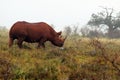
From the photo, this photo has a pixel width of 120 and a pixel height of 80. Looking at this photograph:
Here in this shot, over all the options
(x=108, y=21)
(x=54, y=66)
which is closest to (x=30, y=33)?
(x=54, y=66)

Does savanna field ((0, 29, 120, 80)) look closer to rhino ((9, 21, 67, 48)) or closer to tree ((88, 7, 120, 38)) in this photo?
rhino ((9, 21, 67, 48))

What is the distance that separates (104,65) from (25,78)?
11.0ft

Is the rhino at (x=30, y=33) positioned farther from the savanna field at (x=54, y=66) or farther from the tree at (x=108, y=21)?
the tree at (x=108, y=21)

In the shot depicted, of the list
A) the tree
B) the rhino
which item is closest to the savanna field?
the rhino

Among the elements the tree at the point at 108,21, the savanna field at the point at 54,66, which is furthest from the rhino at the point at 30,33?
the tree at the point at 108,21

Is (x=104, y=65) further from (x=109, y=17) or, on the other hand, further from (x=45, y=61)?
(x=109, y=17)

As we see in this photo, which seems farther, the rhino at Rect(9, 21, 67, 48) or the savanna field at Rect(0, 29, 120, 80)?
the rhino at Rect(9, 21, 67, 48)

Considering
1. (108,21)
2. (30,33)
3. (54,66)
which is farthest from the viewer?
(108,21)

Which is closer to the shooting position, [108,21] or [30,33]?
[30,33]

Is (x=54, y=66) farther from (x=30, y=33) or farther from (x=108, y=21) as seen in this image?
(x=108, y=21)

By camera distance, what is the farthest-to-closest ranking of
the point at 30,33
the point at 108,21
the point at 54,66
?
1. the point at 108,21
2. the point at 30,33
3. the point at 54,66

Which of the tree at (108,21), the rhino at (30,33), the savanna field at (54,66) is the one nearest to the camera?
the savanna field at (54,66)

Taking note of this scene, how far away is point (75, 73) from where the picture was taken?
11.9 metres

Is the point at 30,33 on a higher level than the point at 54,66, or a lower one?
higher
